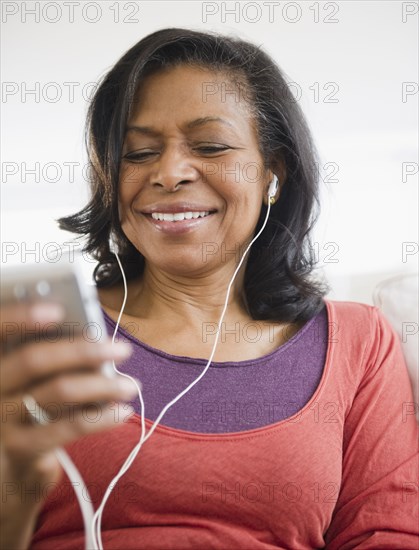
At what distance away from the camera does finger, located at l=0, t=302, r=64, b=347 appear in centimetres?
60

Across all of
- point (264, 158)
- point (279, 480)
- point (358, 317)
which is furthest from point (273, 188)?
point (279, 480)

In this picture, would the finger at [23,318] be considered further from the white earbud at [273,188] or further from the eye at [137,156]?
the white earbud at [273,188]

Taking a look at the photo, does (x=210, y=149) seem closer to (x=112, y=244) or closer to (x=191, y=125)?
(x=191, y=125)

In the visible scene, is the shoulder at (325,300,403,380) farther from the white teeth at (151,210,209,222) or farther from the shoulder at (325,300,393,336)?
the white teeth at (151,210,209,222)

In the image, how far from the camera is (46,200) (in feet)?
5.27

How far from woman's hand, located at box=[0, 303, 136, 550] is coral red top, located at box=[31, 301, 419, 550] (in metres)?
0.29

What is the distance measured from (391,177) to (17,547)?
1.25 m

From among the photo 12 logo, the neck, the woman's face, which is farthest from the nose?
the photo 12 logo

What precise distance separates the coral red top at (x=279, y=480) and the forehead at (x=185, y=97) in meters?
0.46

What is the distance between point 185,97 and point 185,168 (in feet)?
0.40

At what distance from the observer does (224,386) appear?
1.05 m

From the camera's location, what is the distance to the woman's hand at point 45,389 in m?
0.60

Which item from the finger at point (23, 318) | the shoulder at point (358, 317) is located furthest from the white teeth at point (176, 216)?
the finger at point (23, 318)

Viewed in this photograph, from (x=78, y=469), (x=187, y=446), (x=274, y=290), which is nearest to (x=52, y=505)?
(x=78, y=469)
